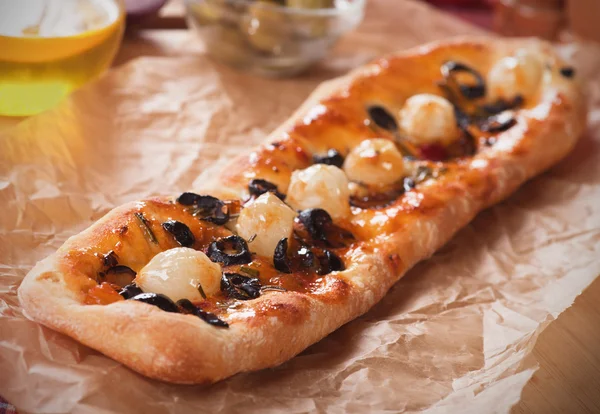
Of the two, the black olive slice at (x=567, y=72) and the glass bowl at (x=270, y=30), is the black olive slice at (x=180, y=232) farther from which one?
the black olive slice at (x=567, y=72)

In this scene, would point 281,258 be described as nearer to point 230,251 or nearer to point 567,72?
point 230,251

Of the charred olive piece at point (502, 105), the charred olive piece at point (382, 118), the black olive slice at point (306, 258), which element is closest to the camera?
the black olive slice at point (306, 258)

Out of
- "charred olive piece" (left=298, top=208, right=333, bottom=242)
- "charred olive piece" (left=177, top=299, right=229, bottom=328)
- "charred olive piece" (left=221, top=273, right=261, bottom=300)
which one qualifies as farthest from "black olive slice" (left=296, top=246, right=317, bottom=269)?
"charred olive piece" (left=177, top=299, right=229, bottom=328)

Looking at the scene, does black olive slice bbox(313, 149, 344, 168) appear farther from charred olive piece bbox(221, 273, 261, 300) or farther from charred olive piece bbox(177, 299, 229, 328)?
charred olive piece bbox(177, 299, 229, 328)

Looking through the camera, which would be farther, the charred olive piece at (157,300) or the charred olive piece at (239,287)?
the charred olive piece at (239,287)

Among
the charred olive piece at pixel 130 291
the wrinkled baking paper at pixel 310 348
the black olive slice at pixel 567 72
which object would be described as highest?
the black olive slice at pixel 567 72

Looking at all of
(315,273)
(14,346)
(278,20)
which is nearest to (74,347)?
(14,346)

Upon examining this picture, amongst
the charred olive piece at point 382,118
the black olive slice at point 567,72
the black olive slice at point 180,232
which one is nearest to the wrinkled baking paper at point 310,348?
the black olive slice at point 567,72
